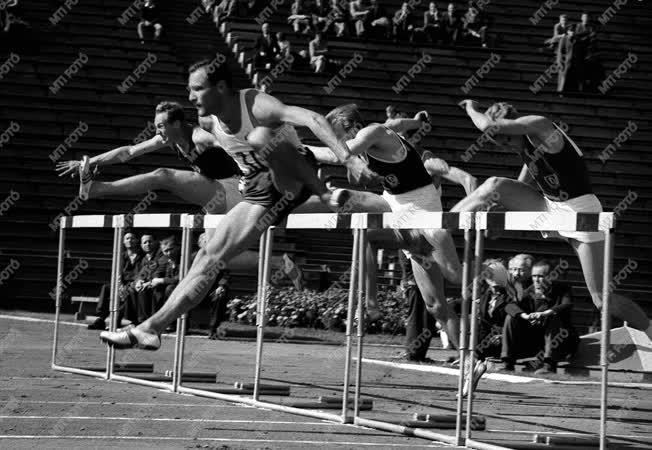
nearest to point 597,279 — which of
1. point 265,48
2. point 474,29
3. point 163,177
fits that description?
point 163,177

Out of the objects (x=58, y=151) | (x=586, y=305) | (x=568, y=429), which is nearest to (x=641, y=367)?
(x=568, y=429)

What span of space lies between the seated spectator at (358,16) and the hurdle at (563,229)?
23.0 m

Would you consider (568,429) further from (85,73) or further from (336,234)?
(85,73)

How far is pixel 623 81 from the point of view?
3116 centimetres

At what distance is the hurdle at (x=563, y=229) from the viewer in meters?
6.37

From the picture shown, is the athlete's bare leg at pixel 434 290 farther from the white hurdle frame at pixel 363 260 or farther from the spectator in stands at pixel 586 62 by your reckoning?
the spectator in stands at pixel 586 62

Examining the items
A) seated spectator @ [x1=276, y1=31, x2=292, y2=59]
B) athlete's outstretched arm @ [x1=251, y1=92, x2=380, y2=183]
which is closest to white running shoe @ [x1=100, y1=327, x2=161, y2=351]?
athlete's outstretched arm @ [x1=251, y1=92, x2=380, y2=183]

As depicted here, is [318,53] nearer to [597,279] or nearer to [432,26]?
[432,26]

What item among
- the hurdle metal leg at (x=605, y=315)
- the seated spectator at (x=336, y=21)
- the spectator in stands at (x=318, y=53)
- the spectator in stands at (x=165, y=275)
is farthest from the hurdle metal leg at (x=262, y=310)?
the seated spectator at (x=336, y=21)

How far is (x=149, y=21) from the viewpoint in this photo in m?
29.7

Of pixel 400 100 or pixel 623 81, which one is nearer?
pixel 400 100

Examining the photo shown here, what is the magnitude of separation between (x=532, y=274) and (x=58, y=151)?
14555mm

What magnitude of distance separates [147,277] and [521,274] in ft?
17.2

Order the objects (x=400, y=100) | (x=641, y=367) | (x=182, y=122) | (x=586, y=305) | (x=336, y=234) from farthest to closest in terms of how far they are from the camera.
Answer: (x=400, y=100) < (x=336, y=234) < (x=586, y=305) < (x=641, y=367) < (x=182, y=122)
